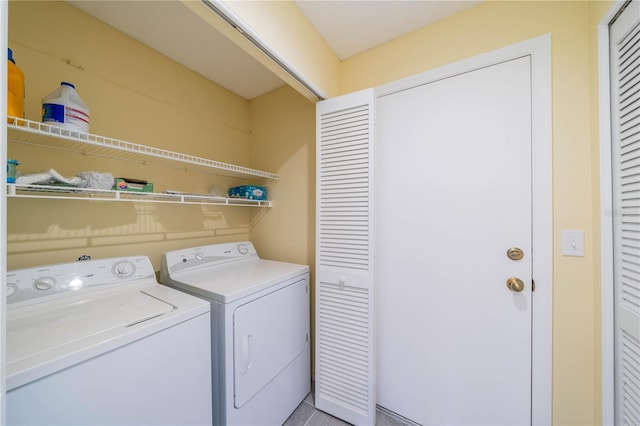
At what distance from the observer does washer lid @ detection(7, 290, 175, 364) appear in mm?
769

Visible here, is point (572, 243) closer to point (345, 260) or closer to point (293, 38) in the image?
point (345, 260)

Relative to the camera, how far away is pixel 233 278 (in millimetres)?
1474

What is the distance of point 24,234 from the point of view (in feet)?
3.80

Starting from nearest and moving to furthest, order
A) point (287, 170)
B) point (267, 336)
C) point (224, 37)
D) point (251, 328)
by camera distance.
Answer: point (251, 328) → point (267, 336) → point (224, 37) → point (287, 170)

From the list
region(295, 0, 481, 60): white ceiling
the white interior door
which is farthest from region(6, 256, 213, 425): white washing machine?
region(295, 0, 481, 60): white ceiling

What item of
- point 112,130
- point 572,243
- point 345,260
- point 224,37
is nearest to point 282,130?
point 224,37

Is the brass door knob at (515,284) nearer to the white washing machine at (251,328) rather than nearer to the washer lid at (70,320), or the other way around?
the white washing machine at (251,328)

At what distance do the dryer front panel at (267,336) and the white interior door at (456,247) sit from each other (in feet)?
1.95

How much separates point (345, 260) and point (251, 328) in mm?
719

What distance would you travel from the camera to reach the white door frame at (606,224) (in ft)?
3.32

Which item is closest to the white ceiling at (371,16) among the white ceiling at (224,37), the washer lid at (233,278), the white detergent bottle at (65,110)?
the white ceiling at (224,37)

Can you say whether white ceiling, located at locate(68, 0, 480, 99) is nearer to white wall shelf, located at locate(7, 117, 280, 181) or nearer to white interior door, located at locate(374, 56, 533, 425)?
white interior door, located at locate(374, 56, 533, 425)

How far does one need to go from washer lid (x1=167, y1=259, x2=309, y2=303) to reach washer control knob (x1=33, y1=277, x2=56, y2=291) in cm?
50

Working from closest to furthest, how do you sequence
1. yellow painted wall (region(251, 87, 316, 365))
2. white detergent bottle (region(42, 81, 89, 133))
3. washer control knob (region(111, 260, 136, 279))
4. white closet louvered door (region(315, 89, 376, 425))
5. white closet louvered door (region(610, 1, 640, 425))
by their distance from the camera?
1. white closet louvered door (region(610, 1, 640, 425))
2. white detergent bottle (region(42, 81, 89, 133))
3. washer control knob (region(111, 260, 136, 279))
4. white closet louvered door (region(315, 89, 376, 425))
5. yellow painted wall (region(251, 87, 316, 365))
